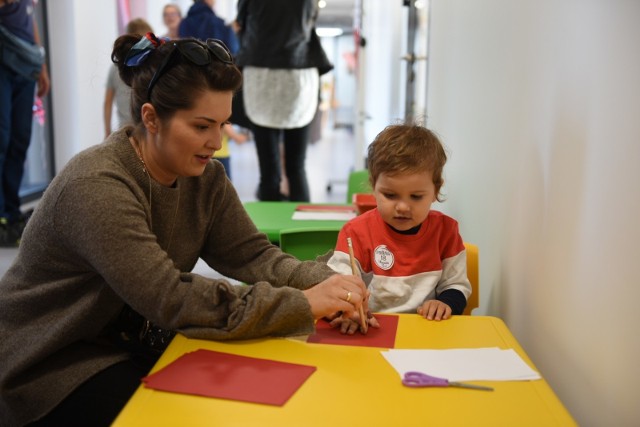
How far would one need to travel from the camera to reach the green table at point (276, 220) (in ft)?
8.60

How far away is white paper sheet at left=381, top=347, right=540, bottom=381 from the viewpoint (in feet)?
4.07

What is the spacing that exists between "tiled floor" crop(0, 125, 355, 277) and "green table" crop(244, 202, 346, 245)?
1196mm

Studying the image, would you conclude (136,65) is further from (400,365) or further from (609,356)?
(609,356)

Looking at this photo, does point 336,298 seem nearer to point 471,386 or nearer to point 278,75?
point 471,386

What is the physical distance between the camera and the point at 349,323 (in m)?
1.50

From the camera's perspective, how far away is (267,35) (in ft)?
12.4

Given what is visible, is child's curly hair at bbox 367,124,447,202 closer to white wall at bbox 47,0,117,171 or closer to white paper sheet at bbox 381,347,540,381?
white paper sheet at bbox 381,347,540,381

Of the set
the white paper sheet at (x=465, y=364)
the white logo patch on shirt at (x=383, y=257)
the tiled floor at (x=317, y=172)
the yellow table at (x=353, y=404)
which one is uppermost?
the white logo patch on shirt at (x=383, y=257)

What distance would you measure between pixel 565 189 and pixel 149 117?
96cm

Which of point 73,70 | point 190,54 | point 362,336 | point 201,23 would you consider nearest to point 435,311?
point 362,336

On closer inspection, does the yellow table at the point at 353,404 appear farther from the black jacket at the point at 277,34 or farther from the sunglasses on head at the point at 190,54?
the black jacket at the point at 277,34

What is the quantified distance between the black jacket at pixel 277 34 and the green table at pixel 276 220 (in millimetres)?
996

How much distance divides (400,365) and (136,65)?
2.85ft

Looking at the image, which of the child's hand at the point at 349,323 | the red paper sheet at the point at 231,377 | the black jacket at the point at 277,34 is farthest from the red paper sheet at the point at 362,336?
the black jacket at the point at 277,34
